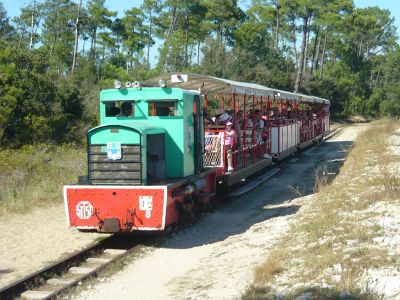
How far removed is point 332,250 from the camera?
7.57 m

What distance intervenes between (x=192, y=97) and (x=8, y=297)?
5.55 meters

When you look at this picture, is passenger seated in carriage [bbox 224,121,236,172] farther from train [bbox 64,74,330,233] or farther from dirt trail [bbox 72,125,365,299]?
dirt trail [bbox 72,125,365,299]

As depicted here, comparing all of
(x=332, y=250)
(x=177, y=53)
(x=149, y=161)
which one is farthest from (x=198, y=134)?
(x=177, y=53)

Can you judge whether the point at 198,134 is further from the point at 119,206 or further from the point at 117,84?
the point at 119,206

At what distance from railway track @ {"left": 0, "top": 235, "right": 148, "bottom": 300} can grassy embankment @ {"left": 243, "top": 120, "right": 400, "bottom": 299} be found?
2.49m

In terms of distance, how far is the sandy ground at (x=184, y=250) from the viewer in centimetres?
754

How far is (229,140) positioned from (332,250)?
23.0 ft

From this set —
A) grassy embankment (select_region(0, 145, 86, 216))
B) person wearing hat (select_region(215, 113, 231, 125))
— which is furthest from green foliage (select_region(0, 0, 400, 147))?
person wearing hat (select_region(215, 113, 231, 125))

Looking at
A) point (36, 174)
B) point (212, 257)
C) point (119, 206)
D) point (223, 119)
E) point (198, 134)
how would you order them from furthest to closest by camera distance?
1. point (36, 174)
2. point (223, 119)
3. point (198, 134)
4. point (119, 206)
5. point (212, 257)

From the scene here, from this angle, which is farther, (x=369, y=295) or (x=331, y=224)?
(x=331, y=224)

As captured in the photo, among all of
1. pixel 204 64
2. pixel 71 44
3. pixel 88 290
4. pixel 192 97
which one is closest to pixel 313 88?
pixel 204 64

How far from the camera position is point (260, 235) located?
33.8ft

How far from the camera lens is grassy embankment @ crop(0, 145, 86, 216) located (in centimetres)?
1407

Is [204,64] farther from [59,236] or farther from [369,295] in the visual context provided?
Answer: [369,295]
